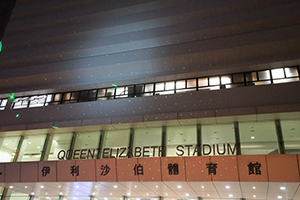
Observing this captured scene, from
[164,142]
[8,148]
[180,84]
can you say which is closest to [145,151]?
[164,142]

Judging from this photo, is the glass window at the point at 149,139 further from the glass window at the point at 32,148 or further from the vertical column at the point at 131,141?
the glass window at the point at 32,148

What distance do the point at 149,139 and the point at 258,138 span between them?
490 centimetres

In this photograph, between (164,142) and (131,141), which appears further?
(131,141)

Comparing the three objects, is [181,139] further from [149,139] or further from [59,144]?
[59,144]

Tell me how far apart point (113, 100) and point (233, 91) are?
615cm

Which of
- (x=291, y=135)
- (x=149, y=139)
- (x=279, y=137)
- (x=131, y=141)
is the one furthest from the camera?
(x=131, y=141)

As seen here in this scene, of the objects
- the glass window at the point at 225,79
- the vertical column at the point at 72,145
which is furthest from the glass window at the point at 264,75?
the vertical column at the point at 72,145

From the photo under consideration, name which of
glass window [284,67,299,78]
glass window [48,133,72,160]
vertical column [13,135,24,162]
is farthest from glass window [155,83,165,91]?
vertical column [13,135,24,162]

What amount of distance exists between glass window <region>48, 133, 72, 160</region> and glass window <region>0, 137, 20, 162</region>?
8.00 feet

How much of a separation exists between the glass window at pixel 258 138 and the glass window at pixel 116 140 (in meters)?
5.49

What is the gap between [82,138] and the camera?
14633mm

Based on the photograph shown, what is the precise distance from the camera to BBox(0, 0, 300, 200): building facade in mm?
11953

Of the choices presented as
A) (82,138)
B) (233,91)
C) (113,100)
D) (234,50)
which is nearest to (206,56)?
(234,50)

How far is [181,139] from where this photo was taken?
41.7 ft
